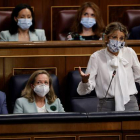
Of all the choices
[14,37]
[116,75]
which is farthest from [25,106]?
[14,37]

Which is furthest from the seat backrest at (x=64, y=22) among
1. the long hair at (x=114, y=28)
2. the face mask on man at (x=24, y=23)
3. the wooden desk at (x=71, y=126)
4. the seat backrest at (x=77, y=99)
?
the wooden desk at (x=71, y=126)

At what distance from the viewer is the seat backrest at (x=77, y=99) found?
2096mm

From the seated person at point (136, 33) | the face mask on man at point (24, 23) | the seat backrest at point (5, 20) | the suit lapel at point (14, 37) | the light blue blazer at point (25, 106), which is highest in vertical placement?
the seat backrest at point (5, 20)

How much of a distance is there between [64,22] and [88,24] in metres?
0.22

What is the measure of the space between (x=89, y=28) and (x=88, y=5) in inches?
4.7

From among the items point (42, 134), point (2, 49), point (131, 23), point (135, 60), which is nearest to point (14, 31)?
point (2, 49)

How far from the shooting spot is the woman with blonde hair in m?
1.70

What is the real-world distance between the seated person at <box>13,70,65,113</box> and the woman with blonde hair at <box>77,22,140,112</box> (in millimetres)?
317

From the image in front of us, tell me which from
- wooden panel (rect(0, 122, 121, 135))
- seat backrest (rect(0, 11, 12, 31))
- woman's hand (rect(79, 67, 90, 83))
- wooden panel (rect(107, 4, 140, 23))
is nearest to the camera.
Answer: wooden panel (rect(0, 122, 121, 135))

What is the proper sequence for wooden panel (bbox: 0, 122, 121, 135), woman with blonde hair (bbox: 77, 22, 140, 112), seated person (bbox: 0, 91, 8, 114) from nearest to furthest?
wooden panel (bbox: 0, 122, 121, 135) < woman with blonde hair (bbox: 77, 22, 140, 112) < seated person (bbox: 0, 91, 8, 114)

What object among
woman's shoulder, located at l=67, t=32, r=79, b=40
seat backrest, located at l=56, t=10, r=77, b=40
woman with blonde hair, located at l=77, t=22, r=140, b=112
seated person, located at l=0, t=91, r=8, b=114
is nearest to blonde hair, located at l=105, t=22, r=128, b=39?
woman with blonde hair, located at l=77, t=22, r=140, b=112

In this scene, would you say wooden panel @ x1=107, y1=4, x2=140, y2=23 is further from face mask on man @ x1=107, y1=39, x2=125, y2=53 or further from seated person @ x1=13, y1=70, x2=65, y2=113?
face mask on man @ x1=107, y1=39, x2=125, y2=53

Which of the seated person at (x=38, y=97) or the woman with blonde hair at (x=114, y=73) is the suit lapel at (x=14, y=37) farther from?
the woman with blonde hair at (x=114, y=73)

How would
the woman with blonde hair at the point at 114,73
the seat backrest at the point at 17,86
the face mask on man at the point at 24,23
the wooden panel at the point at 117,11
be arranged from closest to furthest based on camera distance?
the woman with blonde hair at the point at 114,73 < the seat backrest at the point at 17,86 < the face mask on man at the point at 24,23 < the wooden panel at the point at 117,11
